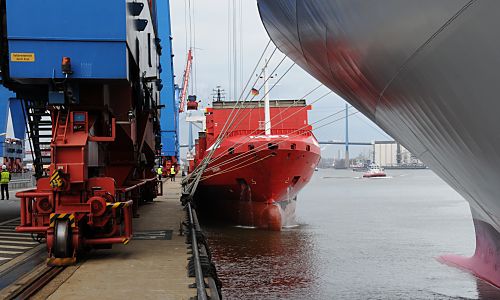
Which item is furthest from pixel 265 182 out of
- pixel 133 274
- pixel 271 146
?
pixel 133 274

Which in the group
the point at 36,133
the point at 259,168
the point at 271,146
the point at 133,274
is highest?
the point at 36,133

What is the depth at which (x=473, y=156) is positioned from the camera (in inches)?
158

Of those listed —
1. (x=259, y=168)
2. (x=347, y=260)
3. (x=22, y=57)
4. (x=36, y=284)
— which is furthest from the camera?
(x=259, y=168)

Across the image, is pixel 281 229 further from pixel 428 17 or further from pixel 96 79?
pixel 428 17

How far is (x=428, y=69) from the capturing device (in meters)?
3.76

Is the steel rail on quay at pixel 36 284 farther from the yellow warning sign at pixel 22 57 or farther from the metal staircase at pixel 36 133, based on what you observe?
the metal staircase at pixel 36 133

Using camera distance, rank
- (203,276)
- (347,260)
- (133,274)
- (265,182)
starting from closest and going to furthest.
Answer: (203,276)
(133,274)
(347,260)
(265,182)

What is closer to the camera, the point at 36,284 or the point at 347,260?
the point at 36,284

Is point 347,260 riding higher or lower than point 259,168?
lower

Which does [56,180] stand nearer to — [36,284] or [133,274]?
[36,284]

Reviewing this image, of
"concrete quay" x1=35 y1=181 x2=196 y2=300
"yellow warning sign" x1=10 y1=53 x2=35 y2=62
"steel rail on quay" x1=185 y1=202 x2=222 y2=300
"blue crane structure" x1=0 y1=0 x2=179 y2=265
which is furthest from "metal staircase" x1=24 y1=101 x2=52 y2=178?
"steel rail on quay" x1=185 y1=202 x2=222 y2=300

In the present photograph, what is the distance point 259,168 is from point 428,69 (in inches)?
643

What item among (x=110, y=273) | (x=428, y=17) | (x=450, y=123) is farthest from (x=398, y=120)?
(x=110, y=273)

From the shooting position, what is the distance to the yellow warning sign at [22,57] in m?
7.95
